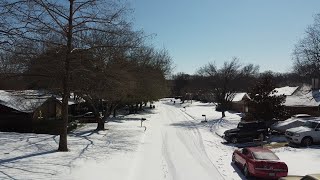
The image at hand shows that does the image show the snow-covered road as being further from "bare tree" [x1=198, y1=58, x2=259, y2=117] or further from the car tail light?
"bare tree" [x1=198, y1=58, x2=259, y2=117]

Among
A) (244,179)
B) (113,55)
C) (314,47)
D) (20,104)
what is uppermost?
(314,47)

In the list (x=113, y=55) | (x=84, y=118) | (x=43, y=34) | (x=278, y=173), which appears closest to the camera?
(x=278, y=173)

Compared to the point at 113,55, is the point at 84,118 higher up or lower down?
lower down

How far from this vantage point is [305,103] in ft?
133

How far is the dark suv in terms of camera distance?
28391mm

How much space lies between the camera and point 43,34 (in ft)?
58.2

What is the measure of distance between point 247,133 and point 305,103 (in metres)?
14.9

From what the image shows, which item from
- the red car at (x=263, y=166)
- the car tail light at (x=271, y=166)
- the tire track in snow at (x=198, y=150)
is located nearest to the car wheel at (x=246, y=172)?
the red car at (x=263, y=166)

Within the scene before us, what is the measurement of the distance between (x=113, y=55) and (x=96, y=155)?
25.6 feet

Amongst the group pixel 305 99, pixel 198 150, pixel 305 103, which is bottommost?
pixel 198 150

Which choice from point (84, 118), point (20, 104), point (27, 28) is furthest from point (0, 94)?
point (27, 28)

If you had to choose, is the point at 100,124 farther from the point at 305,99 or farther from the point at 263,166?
the point at 305,99

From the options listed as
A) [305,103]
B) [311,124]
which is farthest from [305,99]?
[311,124]

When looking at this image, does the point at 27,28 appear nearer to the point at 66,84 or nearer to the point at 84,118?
the point at 66,84
